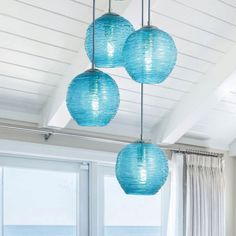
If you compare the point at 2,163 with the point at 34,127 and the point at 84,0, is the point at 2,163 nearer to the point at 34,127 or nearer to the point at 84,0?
the point at 34,127

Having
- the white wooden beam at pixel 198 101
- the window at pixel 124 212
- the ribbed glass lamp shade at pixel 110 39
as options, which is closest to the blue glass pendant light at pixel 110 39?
the ribbed glass lamp shade at pixel 110 39

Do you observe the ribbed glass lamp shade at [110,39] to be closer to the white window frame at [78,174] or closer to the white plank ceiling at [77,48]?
the white plank ceiling at [77,48]

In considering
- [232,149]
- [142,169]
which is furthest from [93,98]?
[232,149]

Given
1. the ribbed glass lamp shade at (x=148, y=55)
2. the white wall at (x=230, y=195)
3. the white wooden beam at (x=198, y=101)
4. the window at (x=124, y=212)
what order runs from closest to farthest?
the ribbed glass lamp shade at (x=148, y=55), the white wooden beam at (x=198, y=101), the window at (x=124, y=212), the white wall at (x=230, y=195)

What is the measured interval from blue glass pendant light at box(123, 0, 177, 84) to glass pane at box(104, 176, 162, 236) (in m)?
2.65

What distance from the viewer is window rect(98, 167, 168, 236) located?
425cm

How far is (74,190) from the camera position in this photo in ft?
13.5

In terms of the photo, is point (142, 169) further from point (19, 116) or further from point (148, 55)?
point (19, 116)

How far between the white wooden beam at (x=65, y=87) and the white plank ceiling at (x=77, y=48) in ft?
0.03

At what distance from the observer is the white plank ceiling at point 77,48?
294cm

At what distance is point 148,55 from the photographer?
1726 millimetres

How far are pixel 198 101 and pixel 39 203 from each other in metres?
1.54

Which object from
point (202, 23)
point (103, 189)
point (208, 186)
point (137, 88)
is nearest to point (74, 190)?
point (103, 189)

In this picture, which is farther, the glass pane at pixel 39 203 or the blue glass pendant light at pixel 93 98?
the glass pane at pixel 39 203
